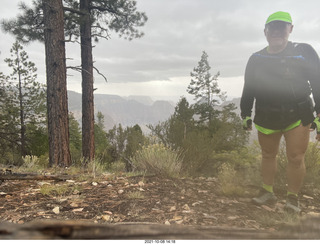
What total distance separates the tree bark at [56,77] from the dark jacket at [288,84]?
16.5ft

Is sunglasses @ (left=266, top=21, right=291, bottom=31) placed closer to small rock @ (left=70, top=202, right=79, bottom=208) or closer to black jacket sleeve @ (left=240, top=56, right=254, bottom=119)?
black jacket sleeve @ (left=240, top=56, right=254, bottom=119)

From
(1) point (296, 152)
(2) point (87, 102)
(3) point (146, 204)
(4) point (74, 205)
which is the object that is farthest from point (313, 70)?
(2) point (87, 102)

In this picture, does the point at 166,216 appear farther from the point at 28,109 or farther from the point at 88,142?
the point at 28,109

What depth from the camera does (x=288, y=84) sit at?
7.62ft

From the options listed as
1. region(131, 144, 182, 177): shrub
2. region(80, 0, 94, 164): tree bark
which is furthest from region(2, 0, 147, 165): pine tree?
region(131, 144, 182, 177): shrub

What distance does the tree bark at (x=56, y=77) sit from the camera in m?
5.87

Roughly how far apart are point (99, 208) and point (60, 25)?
17.1 ft

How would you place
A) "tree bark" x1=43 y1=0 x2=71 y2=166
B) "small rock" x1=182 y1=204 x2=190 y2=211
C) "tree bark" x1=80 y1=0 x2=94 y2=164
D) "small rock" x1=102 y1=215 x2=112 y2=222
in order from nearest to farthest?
"small rock" x1=102 y1=215 x2=112 y2=222, "small rock" x1=182 y1=204 x2=190 y2=211, "tree bark" x1=43 y1=0 x2=71 y2=166, "tree bark" x1=80 y1=0 x2=94 y2=164

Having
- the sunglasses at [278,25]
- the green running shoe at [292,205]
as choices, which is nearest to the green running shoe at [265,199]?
the green running shoe at [292,205]

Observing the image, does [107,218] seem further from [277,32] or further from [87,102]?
[87,102]

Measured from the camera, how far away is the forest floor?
2189mm

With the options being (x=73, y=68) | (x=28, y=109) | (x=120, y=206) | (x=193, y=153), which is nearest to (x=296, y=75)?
(x=120, y=206)

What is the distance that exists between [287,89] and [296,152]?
689mm

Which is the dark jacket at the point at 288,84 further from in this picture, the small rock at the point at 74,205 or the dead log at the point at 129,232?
the small rock at the point at 74,205
